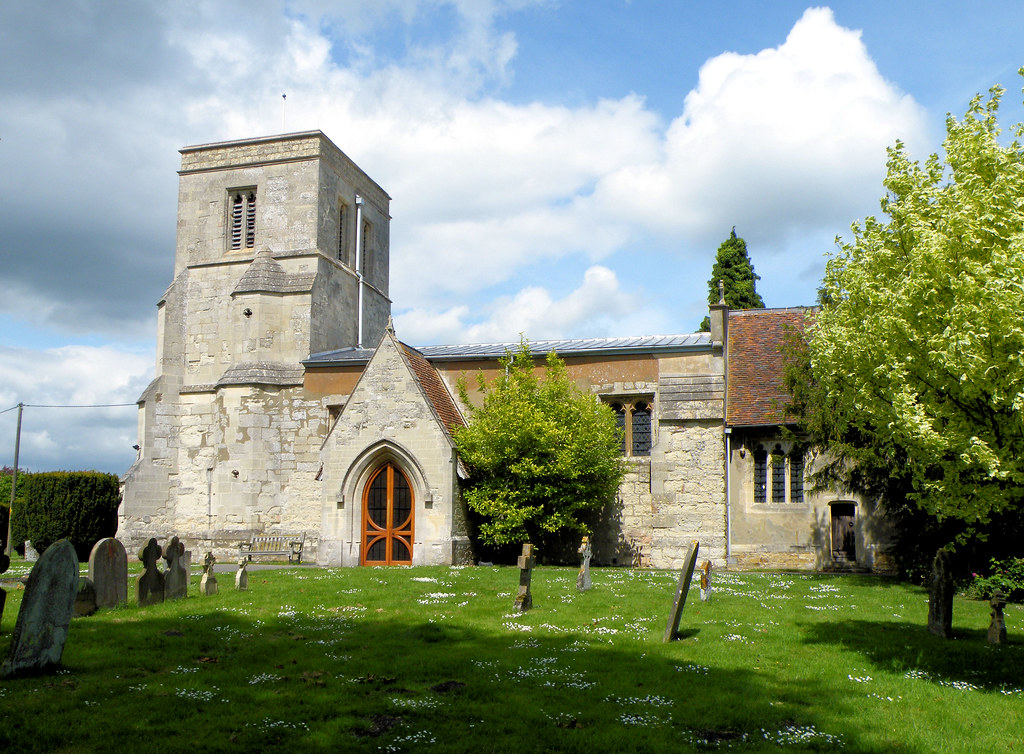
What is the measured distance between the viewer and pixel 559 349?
94.4 ft

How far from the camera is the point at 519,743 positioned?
6.98 m

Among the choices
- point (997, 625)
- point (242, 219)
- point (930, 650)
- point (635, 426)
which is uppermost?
point (242, 219)

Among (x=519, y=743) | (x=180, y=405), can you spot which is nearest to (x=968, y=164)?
(x=519, y=743)

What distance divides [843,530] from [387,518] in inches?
526

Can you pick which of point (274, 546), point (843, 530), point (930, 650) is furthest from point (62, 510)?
point (930, 650)

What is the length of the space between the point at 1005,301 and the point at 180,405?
27.9 m

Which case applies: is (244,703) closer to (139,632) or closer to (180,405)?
(139,632)

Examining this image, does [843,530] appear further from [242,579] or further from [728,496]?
[242,579]

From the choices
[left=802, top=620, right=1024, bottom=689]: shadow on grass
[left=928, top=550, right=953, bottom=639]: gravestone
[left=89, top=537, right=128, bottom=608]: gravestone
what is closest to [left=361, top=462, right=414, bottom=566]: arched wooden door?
[left=89, top=537, right=128, bottom=608]: gravestone

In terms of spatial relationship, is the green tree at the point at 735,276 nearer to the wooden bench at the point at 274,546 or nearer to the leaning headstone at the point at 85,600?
the wooden bench at the point at 274,546

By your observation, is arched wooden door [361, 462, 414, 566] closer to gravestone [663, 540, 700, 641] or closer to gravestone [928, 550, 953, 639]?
gravestone [663, 540, 700, 641]

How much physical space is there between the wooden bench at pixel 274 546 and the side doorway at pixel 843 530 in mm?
16282

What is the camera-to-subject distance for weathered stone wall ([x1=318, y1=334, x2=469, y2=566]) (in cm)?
2422

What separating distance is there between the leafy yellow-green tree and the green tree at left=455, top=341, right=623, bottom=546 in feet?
43.1
